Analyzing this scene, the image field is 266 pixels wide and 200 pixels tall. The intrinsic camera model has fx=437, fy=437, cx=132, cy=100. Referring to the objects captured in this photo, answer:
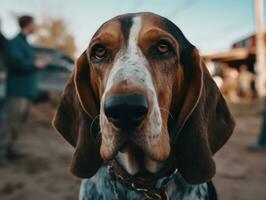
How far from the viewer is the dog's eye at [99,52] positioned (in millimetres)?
2586

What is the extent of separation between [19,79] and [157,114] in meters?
4.47

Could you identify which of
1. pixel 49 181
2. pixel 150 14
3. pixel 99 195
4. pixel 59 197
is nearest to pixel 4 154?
pixel 49 181

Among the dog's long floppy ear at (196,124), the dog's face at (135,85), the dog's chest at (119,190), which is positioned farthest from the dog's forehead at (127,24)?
the dog's chest at (119,190)

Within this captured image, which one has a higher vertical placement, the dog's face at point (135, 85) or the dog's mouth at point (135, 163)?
the dog's face at point (135, 85)

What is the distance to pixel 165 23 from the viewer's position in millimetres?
2695

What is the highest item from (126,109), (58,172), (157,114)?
(126,109)

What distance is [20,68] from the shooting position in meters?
6.16

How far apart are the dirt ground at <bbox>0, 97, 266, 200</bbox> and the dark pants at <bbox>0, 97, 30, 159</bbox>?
14.6 inches

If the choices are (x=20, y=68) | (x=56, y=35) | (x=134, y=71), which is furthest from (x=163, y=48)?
(x=56, y=35)

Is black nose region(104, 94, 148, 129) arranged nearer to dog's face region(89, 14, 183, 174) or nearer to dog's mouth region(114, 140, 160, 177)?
dog's face region(89, 14, 183, 174)

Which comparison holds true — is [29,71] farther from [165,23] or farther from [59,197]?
[165,23]

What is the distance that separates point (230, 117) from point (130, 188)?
0.80 meters

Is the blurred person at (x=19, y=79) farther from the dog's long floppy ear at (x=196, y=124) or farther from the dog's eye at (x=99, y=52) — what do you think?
the dog's long floppy ear at (x=196, y=124)

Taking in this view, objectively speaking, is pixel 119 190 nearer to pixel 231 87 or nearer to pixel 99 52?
pixel 99 52
